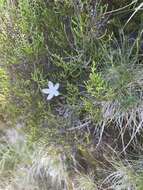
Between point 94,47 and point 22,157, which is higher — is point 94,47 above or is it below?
above

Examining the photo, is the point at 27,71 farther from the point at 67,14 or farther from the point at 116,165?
the point at 116,165

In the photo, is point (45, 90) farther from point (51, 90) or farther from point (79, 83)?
point (79, 83)

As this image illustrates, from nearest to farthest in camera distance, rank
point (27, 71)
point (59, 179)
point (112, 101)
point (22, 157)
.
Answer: point (112, 101), point (27, 71), point (59, 179), point (22, 157)

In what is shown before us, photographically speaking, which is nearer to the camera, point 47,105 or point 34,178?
point 47,105

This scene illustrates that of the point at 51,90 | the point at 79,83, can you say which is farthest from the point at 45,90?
A: the point at 79,83

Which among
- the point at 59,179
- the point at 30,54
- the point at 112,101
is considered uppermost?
the point at 30,54

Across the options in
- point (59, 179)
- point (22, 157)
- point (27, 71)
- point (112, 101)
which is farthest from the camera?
point (22, 157)

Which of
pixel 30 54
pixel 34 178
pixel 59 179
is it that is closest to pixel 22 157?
pixel 34 178
